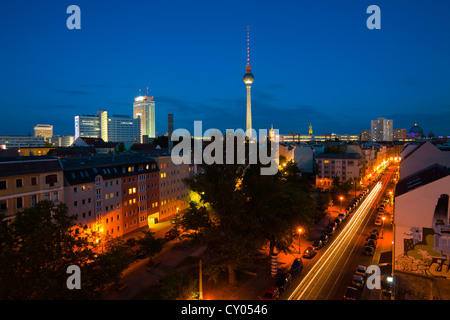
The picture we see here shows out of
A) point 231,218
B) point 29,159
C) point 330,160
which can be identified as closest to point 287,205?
point 231,218

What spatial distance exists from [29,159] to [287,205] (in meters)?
29.6

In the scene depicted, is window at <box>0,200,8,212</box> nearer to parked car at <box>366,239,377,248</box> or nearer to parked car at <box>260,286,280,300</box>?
parked car at <box>260,286,280,300</box>

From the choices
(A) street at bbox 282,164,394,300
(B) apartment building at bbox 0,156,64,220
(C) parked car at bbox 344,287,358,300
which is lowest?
(A) street at bbox 282,164,394,300

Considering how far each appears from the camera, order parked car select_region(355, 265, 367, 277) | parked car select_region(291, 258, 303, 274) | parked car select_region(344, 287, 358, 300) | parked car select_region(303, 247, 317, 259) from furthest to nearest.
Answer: parked car select_region(303, 247, 317, 259), parked car select_region(291, 258, 303, 274), parked car select_region(355, 265, 367, 277), parked car select_region(344, 287, 358, 300)

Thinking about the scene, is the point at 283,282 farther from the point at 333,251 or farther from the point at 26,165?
the point at 26,165

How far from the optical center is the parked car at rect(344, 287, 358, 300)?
21062 millimetres

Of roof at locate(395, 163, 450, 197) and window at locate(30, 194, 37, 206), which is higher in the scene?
roof at locate(395, 163, 450, 197)

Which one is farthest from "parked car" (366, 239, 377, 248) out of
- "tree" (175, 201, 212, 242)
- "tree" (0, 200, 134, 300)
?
"tree" (0, 200, 134, 300)

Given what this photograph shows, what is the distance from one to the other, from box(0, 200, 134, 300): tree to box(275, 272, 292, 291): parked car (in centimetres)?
1349

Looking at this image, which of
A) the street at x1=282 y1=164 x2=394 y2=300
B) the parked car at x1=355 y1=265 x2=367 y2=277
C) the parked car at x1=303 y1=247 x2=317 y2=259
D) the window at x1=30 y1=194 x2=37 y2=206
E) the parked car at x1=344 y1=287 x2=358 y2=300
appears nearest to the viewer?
the parked car at x1=344 y1=287 x2=358 y2=300

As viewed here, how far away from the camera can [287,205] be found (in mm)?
28891

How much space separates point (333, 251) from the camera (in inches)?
1264

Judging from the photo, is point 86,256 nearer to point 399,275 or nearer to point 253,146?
point 253,146
